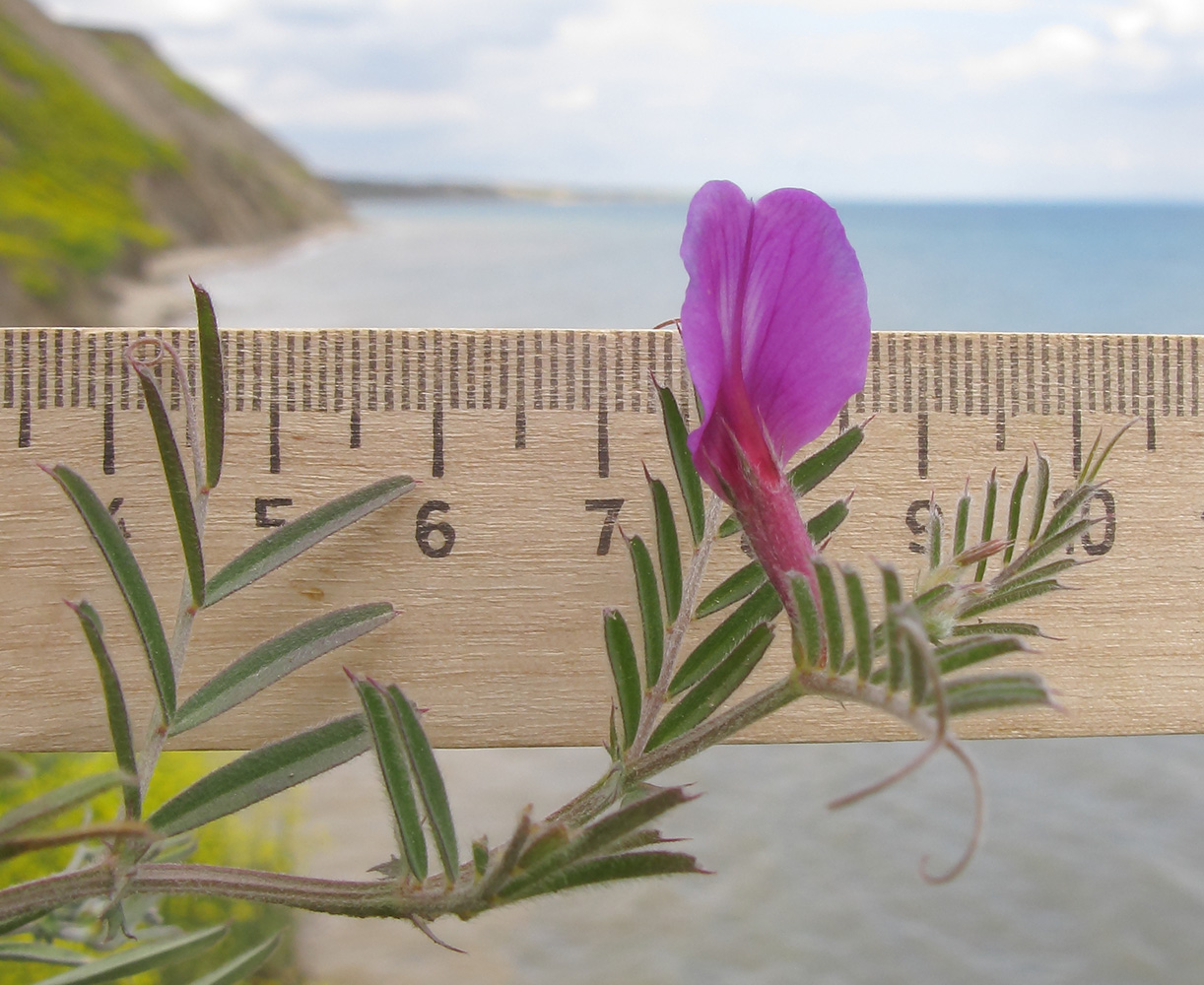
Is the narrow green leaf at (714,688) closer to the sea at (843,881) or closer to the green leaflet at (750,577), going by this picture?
the green leaflet at (750,577)

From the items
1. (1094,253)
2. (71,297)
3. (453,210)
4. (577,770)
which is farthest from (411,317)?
(453,210)

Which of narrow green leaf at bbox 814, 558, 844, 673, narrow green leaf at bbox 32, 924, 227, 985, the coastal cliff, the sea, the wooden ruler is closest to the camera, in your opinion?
narrow green leaf at bbox 814, 558, 844, 673

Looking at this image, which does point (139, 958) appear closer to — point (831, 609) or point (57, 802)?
point (57, 802)

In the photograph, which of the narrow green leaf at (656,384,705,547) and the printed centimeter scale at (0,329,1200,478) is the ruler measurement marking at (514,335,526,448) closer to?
the printed centimeter scale at (0,329,1200,478)

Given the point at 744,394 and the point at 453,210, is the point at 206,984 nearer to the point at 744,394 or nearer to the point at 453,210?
the point at 744,394

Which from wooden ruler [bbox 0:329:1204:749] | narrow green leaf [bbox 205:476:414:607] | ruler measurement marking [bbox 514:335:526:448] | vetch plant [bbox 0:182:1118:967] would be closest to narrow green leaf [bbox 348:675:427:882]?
vetch plant [bbox 0:182:1118:967]
